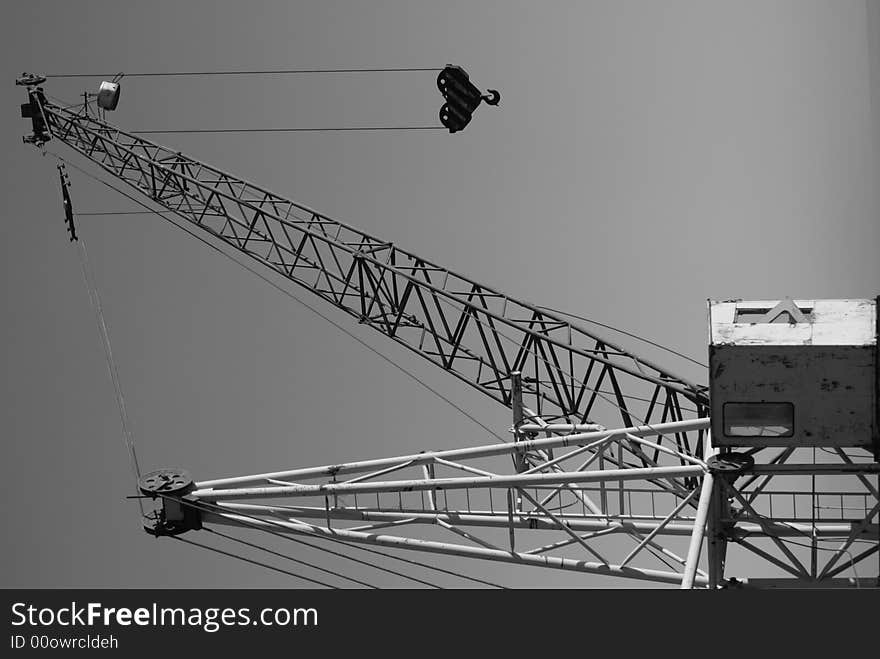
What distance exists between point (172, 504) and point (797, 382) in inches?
664

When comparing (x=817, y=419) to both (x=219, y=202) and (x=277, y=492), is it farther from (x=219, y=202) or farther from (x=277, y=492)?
(x=219, y=202)

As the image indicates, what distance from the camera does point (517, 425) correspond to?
36094 millimetres

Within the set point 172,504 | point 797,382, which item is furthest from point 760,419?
point 172,504

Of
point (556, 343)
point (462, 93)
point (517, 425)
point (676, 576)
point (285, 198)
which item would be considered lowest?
point (676, 576)

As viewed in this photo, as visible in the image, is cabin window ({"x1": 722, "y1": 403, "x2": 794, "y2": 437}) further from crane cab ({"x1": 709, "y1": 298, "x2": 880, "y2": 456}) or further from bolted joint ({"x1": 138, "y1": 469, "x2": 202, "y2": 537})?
bolted joint ({"x1": 138, "y1": 469, "x2": 202, "y2": 537})

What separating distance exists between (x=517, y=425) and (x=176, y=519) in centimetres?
1090

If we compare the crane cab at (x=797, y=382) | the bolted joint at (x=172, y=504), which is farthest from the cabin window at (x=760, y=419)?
the bolted joint at (x=172, y=504)

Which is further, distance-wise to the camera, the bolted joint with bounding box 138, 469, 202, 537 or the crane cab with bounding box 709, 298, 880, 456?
the bolted joint with bounding box 138, 469, 202, 537

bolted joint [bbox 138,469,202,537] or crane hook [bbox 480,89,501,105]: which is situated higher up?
crane hook [bbox 480,89,501,105]

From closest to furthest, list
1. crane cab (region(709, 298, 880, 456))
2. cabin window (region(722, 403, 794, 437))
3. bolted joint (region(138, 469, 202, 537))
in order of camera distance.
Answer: crane cab (region(709, 298, 880, 456)) < cabin window (region(722, 403, 794, 437)) < bolted joint (region(138, 469, 202, 537))

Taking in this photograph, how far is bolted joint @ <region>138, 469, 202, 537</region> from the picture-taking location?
101ft

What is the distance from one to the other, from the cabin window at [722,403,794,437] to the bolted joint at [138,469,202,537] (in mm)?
15252

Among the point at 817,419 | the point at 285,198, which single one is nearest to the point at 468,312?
the point at 285,198

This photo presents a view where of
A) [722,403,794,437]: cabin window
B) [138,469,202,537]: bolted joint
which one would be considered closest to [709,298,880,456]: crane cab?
[722,403,794,437]: cabin window
